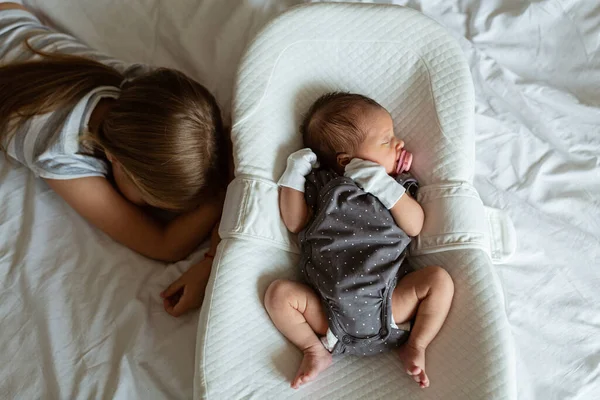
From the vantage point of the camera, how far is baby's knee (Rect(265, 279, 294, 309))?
885 mm

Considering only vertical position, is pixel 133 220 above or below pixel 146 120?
below

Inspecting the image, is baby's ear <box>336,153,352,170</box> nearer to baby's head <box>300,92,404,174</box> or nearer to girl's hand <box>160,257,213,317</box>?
baby's head <box>300,92,404,174</box>

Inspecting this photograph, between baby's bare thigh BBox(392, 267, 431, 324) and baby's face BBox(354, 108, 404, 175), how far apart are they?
0.23 m

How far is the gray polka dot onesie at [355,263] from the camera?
87 centimetres

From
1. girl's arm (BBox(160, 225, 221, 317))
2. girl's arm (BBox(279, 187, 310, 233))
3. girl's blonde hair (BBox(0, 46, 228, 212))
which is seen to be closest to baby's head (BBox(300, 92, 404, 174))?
girl's arm (BBox(279, 187, 310, 233))

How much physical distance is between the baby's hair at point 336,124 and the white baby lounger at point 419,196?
0.17 ft

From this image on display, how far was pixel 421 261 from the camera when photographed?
949mm

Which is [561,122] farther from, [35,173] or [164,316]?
[35,173]

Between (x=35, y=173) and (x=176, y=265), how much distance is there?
0.37 m

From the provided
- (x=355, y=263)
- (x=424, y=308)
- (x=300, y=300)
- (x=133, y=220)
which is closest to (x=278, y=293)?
(x=300, y=300)

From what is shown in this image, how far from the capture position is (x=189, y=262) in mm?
1120

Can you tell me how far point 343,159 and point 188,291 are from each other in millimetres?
412

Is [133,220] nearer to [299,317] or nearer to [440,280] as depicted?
[299,317]

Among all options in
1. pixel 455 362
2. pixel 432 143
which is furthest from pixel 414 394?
pixel 432 143
